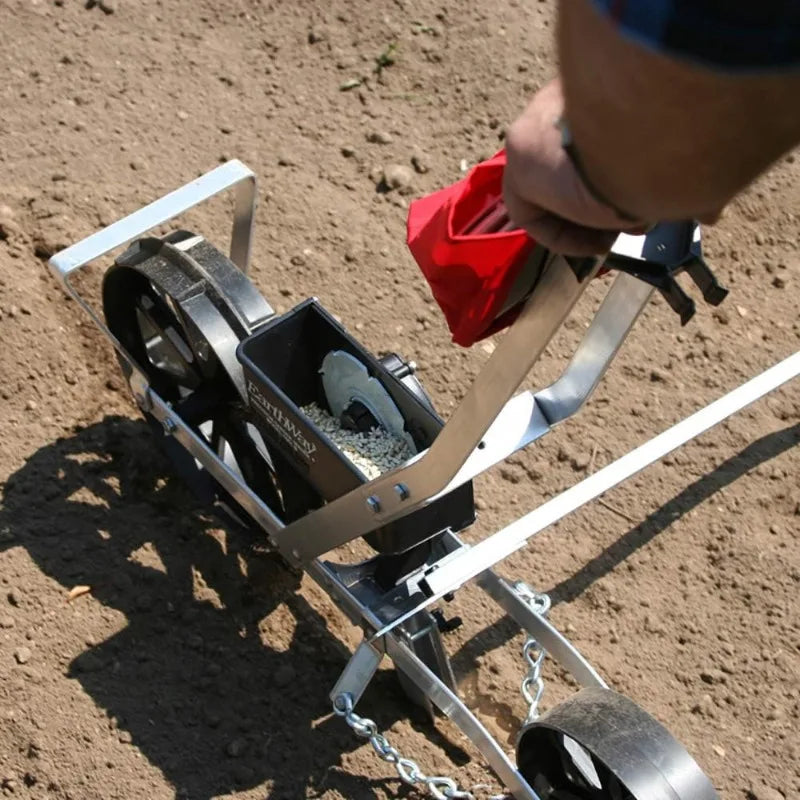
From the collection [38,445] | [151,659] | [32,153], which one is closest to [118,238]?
[38,445]

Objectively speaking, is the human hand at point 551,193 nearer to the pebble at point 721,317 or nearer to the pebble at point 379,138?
the pebble at point 721,317

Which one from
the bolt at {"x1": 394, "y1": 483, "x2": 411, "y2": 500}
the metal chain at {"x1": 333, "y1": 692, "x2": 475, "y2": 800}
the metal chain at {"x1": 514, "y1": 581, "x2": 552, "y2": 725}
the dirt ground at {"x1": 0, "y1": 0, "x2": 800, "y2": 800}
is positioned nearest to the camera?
the bolt at {"x1": 394, "y1": 483, "x2": 411, "y2": 500}

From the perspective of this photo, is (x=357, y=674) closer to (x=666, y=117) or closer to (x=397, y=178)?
(x=666, y=117)

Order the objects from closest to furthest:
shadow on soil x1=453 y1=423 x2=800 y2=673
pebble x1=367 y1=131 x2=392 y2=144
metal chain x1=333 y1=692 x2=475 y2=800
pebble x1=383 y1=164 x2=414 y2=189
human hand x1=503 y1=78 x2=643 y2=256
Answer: human hand x1=503 y1=78 x2=643 y2=256 → metal chain x1=333 y1=692 x2=475 y2=800 → shadow on soil x1=453 y1=423 x2=800 y2=673 → pebble x1=383 y1=164 x2=414 y2=189 → pebble x1=367 y1=131 x2=392 y2=144

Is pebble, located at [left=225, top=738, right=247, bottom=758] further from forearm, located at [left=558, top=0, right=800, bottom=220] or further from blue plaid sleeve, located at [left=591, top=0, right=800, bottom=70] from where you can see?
blue plaid sleeve, located at [left=591, top=0, right=800, bottom=70]

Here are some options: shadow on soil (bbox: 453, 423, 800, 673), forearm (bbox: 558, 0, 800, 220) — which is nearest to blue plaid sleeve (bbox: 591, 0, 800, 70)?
forearm (bbox: 558, 0, 800, 220)

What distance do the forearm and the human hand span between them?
17 cm

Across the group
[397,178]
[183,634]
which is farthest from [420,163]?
[183,634]

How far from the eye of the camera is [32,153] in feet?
15.3

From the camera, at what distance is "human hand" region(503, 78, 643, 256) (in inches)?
75.1

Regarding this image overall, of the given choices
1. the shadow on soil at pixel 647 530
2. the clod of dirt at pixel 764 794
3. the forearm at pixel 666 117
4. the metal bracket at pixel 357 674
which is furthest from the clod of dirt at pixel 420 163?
the forearm at pixel 666 117

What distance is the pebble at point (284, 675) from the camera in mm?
3580

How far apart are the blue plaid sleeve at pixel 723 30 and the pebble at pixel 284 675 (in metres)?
2.39

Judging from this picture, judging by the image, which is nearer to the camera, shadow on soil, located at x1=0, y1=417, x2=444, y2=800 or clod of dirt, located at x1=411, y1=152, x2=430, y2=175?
shadow on soil, located at x1=0, y1=417, x2=444, y2=800
